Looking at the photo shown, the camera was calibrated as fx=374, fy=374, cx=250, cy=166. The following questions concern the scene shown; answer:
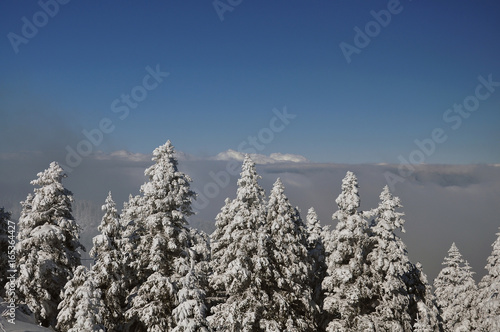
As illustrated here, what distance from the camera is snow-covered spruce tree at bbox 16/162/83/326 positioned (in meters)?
26.5

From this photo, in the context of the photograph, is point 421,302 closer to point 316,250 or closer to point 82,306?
point 316,250

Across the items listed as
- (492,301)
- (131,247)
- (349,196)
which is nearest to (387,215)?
(349,196)

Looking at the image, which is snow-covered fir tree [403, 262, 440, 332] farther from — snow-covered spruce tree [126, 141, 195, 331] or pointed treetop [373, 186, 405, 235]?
snow-covered spruce tree [126, 141, 195, 331]

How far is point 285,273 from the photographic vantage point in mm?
27453

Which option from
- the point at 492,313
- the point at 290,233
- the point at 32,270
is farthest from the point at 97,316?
the point at 492,313

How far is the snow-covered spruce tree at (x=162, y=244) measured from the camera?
904 inches

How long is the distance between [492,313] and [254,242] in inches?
962

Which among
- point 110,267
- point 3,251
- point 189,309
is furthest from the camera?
point 3,251

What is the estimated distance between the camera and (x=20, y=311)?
24.8 metres

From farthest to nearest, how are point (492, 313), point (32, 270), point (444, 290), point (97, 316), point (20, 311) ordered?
point (444, 290) → point (492, 313) → point (32, 270) → point (20, 311) → point (97, 316)

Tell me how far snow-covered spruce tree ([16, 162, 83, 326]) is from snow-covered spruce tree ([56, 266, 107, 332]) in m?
4.42

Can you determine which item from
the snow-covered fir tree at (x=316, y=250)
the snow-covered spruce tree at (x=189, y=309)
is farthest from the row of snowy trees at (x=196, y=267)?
the snow-covered fir tree at (x=316, y=250)

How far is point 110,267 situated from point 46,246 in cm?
669

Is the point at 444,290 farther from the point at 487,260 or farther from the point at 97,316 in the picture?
the point at 97,316
